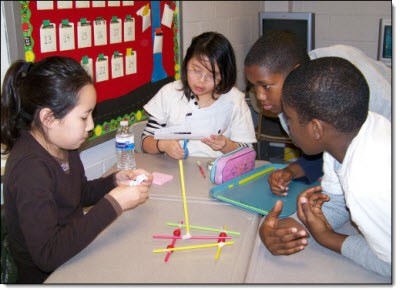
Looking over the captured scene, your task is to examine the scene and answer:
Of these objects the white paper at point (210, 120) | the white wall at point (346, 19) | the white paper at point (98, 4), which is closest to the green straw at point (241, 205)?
the white paper at point (210, 120)

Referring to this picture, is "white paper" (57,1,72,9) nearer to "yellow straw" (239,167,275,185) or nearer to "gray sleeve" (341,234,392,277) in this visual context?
"yellow straw" (239,167,275,185)

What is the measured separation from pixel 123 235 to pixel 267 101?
0.74 metres

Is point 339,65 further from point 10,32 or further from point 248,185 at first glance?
point 10,32

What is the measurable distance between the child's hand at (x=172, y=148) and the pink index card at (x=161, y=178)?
18cm

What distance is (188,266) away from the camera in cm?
116

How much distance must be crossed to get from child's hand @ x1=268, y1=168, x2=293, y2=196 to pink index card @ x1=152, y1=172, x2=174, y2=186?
0.40m

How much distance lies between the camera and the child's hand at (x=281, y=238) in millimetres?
1211

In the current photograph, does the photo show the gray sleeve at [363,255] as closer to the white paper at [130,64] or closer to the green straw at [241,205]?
the green straw at [241,205]

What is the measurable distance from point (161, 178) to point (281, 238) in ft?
2.22

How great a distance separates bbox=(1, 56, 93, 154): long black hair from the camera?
133 centimetres

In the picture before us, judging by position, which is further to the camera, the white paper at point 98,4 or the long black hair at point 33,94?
the white paper at point 98,4

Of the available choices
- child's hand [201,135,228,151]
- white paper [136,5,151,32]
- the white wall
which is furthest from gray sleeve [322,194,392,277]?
the white wall

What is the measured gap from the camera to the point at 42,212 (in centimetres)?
121

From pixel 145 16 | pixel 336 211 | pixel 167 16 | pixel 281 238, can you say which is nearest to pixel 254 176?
pixel 336 211
